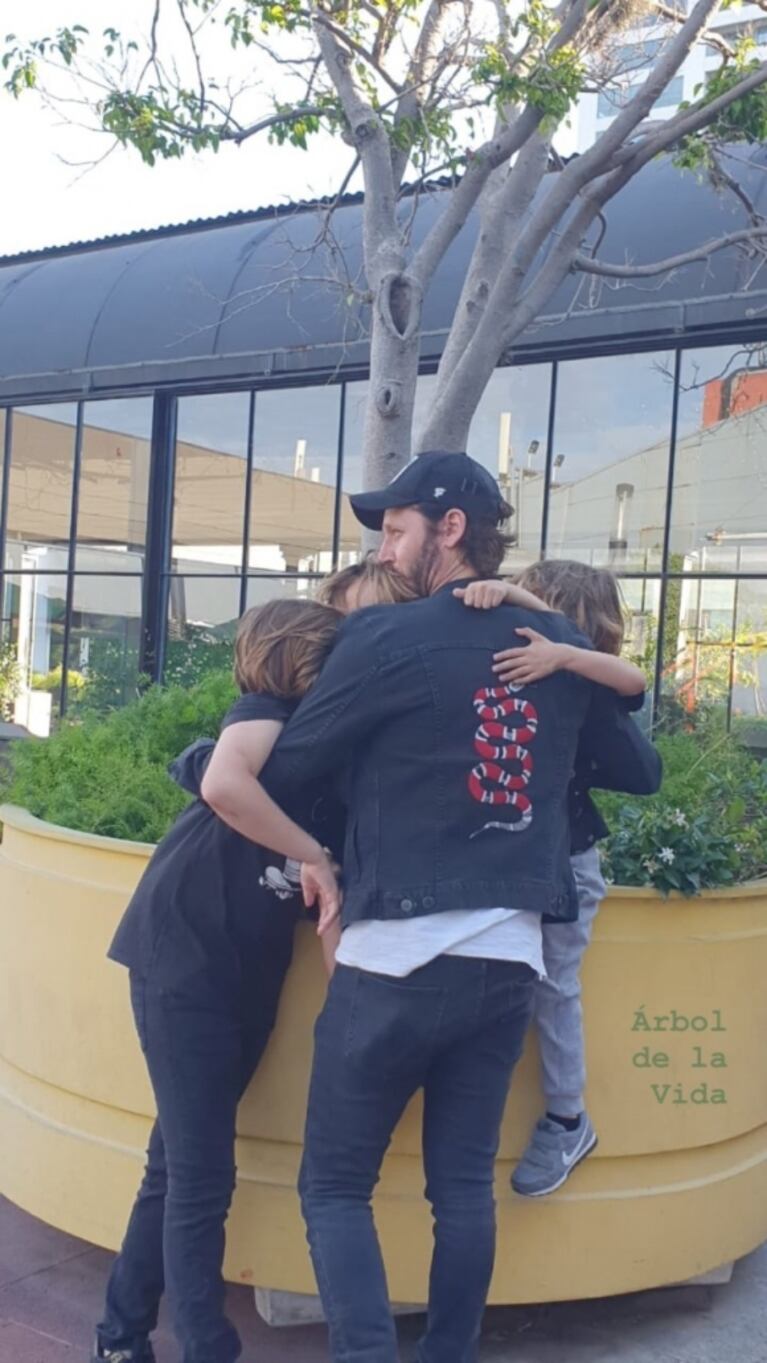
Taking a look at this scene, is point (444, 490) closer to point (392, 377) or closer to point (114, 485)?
point (392, 377)

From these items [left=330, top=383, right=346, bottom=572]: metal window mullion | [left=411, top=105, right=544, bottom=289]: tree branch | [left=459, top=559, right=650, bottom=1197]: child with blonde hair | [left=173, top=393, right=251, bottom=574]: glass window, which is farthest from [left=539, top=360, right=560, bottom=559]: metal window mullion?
[left=459, top=559, right=650, bottom=1197]: child with blonde hair

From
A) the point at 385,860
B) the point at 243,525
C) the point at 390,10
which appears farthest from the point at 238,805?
the point at 243,525

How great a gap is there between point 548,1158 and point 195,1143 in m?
0.82

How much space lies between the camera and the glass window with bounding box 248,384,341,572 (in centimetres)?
1455

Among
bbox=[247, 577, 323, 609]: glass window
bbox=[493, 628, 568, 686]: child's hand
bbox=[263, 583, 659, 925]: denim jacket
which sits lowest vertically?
bbox=[263, 583, 659, 925]: denim jacket

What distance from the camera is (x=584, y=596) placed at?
3178 mm

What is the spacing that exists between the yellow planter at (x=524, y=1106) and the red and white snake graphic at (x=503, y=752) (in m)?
0.75

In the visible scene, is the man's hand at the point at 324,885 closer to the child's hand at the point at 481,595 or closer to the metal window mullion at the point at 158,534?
the child's hand at the point at 481,595

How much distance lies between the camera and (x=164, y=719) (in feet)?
15.2

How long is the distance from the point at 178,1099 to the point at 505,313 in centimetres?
315

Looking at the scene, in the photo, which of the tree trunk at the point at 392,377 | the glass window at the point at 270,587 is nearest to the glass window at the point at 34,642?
the glass window at the point at 270,587

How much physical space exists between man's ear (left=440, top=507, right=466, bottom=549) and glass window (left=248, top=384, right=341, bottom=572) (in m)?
11.7

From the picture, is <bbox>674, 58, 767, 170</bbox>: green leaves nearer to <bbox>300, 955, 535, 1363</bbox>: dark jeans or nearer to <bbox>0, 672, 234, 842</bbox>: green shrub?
<bbox>0, 672, 234, 842</bbox>: green shrub

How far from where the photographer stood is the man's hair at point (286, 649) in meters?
2.75
